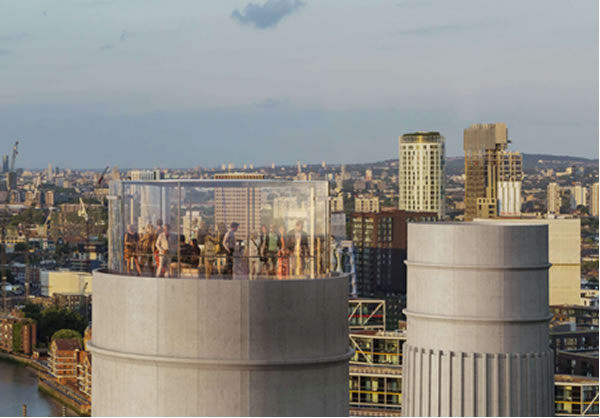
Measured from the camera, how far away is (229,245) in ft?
21.7

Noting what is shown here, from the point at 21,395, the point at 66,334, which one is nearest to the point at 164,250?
the point at 21,395

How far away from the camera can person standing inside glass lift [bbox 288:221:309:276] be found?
6.57m

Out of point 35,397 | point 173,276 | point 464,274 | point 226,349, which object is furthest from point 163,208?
point 35,397

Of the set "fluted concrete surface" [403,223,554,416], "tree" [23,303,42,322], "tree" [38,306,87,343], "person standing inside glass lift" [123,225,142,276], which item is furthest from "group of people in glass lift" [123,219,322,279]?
"tree" [23,303,42,322]

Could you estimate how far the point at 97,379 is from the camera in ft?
21.9

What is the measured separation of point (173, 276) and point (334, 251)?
108 centimetres

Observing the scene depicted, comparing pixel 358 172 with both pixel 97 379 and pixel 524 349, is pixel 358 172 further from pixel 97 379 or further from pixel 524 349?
pixel 97 379

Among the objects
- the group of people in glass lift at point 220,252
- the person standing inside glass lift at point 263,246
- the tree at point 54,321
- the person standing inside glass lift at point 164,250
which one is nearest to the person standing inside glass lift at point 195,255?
the group of people in glass lift at point 220,252

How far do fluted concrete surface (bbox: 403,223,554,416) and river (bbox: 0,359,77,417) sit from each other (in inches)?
2082

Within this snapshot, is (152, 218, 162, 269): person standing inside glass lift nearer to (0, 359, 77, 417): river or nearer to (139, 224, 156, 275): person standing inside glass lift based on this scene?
(139, 224, 156, 275): person standing inside glass lift

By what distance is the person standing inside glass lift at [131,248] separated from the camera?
259 inches

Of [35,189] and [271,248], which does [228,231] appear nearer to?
[271,248]

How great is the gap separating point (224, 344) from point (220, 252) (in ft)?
1.91

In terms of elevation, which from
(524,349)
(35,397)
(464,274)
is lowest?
(35,397)
